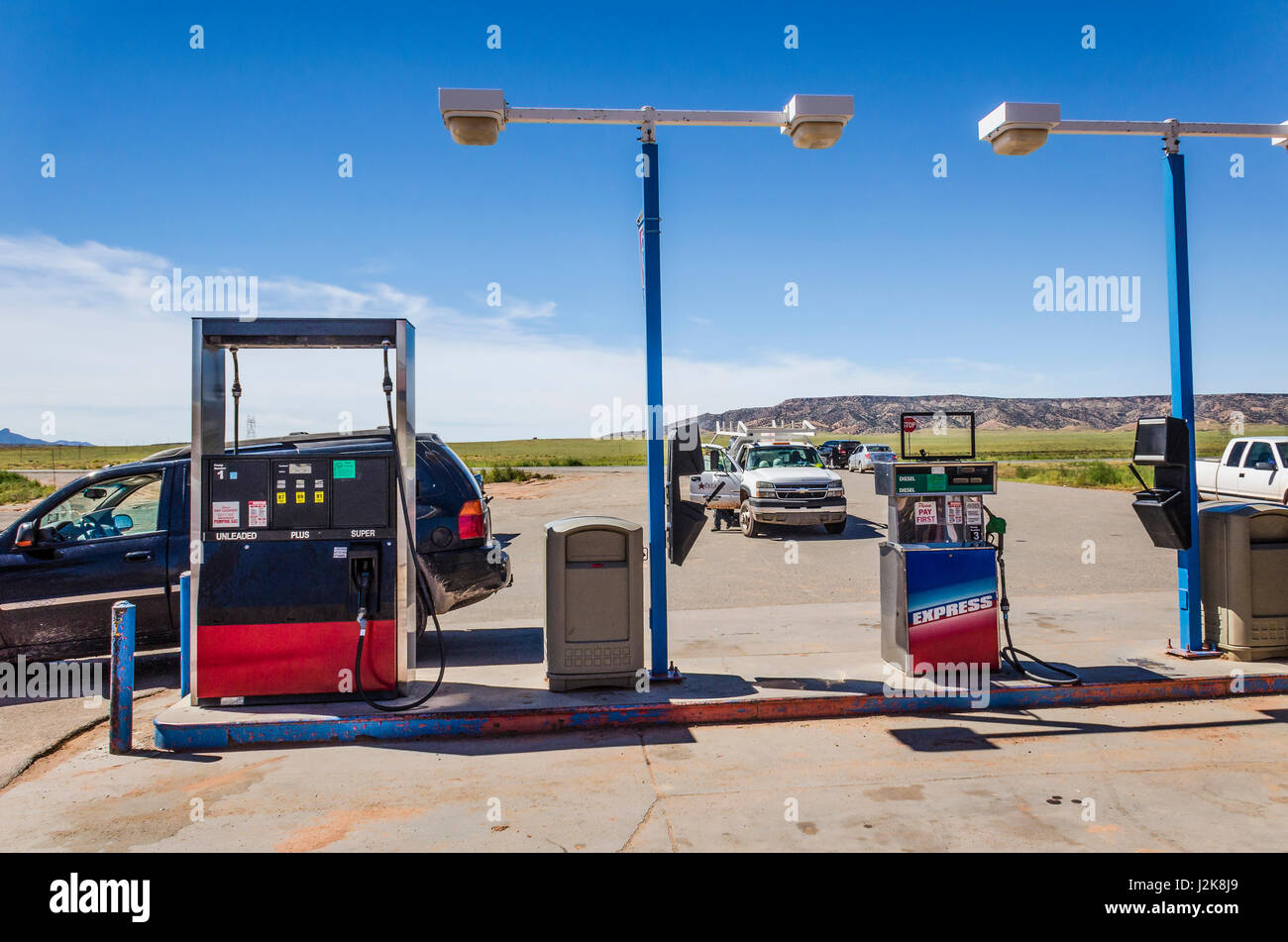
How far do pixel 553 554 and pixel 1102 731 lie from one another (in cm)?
409

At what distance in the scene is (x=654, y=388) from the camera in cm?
673

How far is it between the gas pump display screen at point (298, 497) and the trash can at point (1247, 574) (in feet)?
22.1

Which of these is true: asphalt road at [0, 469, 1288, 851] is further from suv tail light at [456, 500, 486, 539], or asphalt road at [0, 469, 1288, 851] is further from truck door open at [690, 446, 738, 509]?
truck door open at [690, 446, 738, 509]

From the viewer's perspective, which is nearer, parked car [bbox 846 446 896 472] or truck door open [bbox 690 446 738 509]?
truck door open [bbox 690 446 738 509]

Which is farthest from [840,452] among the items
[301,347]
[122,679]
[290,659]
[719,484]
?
[122,679]

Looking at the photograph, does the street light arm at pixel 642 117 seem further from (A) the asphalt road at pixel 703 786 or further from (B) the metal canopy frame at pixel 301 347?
(A) the asphalt road at pixel 703 786

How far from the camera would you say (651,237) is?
6922 mm

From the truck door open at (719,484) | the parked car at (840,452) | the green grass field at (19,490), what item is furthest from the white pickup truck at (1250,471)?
the green grass field at (19,490)

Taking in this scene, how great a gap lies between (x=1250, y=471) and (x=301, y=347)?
76.1 ft

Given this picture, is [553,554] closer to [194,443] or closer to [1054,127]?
[194,443]

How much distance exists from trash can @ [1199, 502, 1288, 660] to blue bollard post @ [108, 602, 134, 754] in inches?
327

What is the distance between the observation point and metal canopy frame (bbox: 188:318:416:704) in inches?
258

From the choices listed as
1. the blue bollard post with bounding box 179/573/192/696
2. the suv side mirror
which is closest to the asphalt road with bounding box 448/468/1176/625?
the blue bollard post with bounding box 179/573/192/696

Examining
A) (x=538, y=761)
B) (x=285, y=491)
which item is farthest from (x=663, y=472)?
(x=285, y=491)
